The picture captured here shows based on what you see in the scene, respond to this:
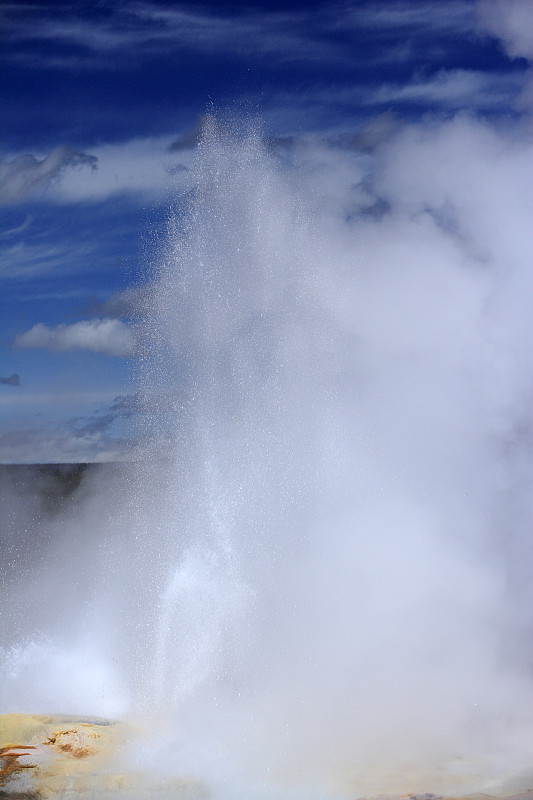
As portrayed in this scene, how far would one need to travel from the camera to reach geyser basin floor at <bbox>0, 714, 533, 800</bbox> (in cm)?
594

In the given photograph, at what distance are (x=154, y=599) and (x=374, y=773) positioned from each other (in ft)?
16.6

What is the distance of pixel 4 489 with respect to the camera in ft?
161

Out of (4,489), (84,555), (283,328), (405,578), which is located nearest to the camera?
(405,578)

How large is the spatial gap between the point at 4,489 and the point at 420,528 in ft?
145

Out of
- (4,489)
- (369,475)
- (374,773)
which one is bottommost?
(374,773)

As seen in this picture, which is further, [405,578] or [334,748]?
[405,578]

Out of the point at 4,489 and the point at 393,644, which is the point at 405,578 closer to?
the point at 393,644

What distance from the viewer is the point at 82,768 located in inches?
254

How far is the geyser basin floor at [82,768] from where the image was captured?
594cm

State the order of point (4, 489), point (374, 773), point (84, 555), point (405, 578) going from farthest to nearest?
point (4, 489), point (84, 555), point (405, 578), point (374, 773)

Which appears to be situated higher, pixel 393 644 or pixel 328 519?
pixel 328 519

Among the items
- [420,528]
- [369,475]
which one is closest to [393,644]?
[420,528]

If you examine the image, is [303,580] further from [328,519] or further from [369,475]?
[369,475]

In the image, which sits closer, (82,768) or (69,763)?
(82,768)
